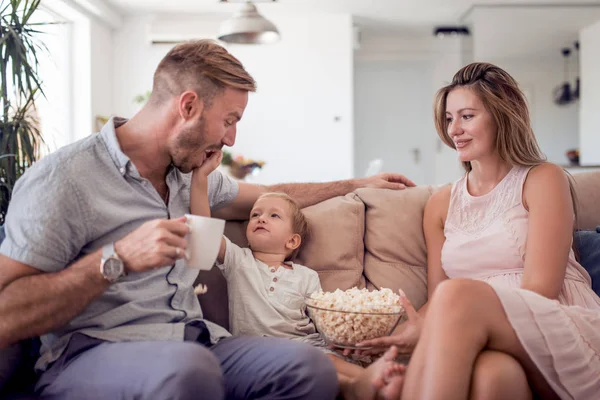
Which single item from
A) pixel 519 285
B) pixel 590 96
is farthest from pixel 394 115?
pixel 519 285

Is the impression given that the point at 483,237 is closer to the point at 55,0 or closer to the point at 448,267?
the point at 448,267

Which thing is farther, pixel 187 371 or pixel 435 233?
pixel 435 233

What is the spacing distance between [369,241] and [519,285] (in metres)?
0.55

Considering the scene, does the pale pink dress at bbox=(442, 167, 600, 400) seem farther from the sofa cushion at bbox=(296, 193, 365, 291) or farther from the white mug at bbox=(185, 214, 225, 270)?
the white mug at bbox=(185, 214, 225, 270)

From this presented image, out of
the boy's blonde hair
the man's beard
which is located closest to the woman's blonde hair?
the boy's blonde hair

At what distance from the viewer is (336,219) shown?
207cm

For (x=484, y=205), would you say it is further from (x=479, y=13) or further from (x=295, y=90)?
(x=479, y=13)

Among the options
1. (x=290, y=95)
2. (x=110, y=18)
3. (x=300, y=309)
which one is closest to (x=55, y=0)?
(x=110, y=18)

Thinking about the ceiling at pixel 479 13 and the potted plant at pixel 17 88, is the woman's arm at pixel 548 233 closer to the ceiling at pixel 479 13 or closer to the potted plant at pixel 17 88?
the potted plant at pixel 17 88

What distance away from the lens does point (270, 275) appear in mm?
1891

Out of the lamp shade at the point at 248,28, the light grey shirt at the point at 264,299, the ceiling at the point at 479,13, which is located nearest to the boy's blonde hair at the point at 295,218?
the light grey shirt at the point at 264,299

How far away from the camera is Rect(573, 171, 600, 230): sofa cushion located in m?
2.12

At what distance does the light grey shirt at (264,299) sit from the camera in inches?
70.9

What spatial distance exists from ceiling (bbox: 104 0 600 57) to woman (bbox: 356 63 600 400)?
5.01 meters
